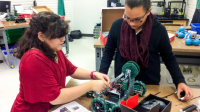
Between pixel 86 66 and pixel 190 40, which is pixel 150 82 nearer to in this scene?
pixel 190 40

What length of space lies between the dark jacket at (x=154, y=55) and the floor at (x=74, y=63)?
4.97 feet

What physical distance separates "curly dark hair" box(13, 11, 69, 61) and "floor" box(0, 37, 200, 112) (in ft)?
5.12

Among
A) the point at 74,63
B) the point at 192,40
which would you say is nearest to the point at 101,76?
the point at 192,40

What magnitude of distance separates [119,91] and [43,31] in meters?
0.55

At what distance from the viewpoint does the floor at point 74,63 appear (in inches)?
91.4

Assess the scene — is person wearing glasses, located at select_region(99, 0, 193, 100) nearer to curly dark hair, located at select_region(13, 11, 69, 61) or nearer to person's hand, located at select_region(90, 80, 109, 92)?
person's hand, located at select_region(90, 80, 109, 92)

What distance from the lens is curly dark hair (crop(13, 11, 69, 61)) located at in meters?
0.87

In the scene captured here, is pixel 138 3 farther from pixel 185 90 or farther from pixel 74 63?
pixel 74 63

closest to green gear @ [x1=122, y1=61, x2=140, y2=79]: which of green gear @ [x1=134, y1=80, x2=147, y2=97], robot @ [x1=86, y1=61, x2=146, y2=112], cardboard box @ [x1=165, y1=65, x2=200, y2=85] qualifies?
robot @ [x1=86, y1=61, x2=146, y2=112]

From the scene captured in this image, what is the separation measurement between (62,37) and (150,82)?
762 millimetres

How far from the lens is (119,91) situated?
3.27 ft

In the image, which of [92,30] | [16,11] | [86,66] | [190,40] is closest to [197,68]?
[190,40]

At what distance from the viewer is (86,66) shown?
325 cm

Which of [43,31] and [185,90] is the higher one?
[43,31]
